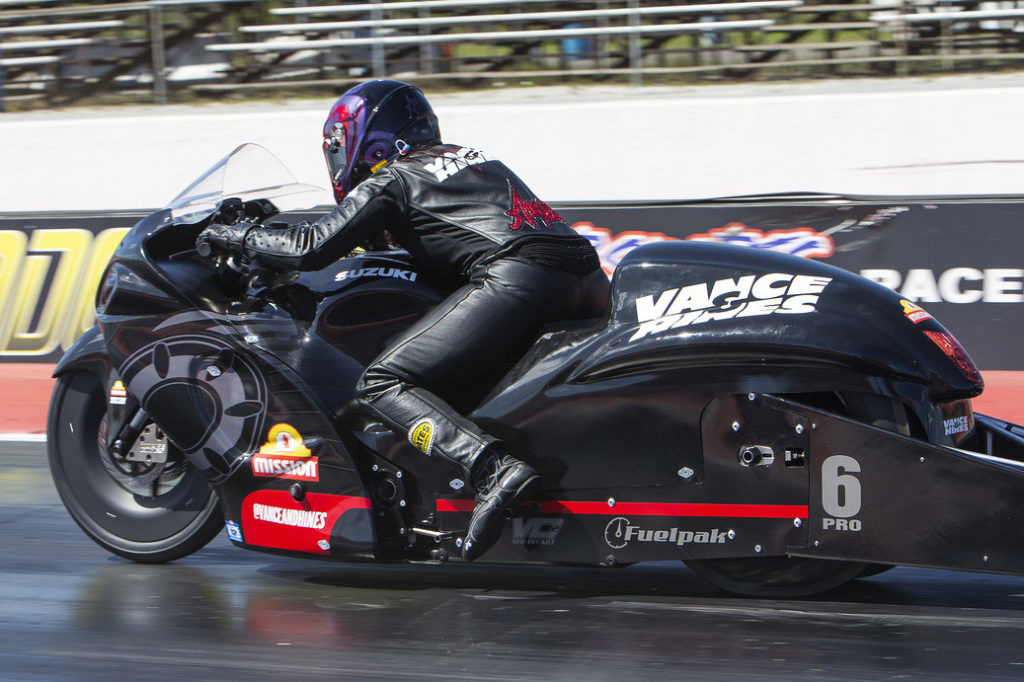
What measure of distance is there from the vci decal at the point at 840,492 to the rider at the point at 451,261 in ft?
2.94

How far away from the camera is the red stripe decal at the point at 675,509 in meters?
3.85

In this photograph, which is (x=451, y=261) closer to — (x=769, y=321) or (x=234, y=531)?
(x=769, y=321)

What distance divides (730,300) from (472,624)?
1.31 m

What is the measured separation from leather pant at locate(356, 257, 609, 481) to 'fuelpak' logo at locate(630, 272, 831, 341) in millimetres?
330

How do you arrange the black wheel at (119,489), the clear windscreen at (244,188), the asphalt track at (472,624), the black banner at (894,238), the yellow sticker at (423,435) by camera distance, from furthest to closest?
the black banner at (894,238) → the black wheel at (119,489) → the clear windscreen at (244,188) → the yellow sticker at (423,435) → the asphalt track at (472,624)

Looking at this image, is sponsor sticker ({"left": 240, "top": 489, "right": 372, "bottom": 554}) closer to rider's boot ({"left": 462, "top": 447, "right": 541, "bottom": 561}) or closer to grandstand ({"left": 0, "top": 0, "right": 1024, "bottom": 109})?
rider's boot ({"left": 462, "top": 447, "right": 541, "bottom": 561})

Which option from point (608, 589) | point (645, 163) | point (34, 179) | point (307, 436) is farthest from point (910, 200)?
point (34, 179)

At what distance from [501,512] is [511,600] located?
48cm

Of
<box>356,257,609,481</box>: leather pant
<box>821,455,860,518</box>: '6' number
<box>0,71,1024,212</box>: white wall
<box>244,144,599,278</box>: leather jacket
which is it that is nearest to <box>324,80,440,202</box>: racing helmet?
<box>244,144,599,278</box>: leather jacket

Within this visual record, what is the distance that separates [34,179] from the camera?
12383 millimetres

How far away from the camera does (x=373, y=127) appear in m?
4.24

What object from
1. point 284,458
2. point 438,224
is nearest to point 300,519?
point 284,458

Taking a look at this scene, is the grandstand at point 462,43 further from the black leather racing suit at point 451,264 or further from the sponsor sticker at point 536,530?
the sponsor sticker at point 536,530

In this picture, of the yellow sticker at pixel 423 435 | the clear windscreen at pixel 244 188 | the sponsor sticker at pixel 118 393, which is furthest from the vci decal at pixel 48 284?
the yellow sticker at pixel 423 435
